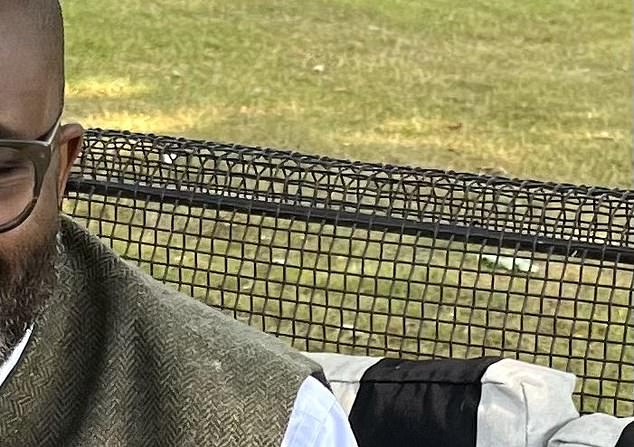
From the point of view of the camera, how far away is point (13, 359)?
1.56m

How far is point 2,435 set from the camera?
1520 millimetres

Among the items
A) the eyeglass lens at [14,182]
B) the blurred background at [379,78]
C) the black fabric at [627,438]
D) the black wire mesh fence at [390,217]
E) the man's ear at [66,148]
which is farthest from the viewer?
Answer: the blurred background at [379,78]

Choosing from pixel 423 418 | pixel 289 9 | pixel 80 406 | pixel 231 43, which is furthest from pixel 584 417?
pixel 289 9

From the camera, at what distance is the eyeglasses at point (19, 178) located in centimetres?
151

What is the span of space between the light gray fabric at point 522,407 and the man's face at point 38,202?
756 millimetres

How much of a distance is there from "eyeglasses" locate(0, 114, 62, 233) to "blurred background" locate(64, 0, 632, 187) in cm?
393

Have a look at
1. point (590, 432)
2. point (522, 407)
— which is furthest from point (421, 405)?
point (590, 432)

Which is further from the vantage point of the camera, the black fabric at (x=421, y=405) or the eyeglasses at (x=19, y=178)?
the black fabric at (x=421, y=405)

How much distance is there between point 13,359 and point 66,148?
29 centimetres

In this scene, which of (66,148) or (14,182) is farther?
(66,148)

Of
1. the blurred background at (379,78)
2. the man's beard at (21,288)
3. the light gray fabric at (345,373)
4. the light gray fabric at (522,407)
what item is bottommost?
the blurred background at (379,78)

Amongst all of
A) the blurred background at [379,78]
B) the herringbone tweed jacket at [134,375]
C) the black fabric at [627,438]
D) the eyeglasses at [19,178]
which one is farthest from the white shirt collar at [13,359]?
the blurred background at [379,78]

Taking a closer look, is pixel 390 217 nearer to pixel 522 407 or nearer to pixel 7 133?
pixel 522 407

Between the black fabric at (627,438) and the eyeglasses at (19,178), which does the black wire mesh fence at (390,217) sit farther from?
the eyeglasses at (19,178)
